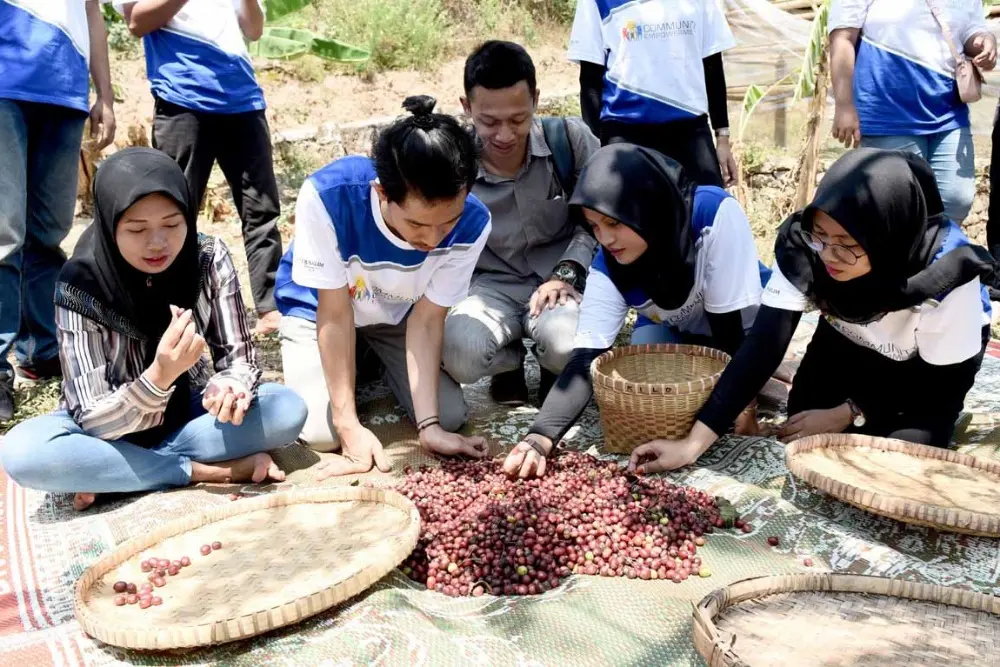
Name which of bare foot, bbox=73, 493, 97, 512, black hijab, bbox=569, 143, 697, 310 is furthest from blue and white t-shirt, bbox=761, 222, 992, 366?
bare foot, bbox=73, 493, 97, 512

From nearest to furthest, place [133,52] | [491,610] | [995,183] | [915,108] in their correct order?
1. [491,610]
2. [915,108]
3. [995,183]
4. [133,52]

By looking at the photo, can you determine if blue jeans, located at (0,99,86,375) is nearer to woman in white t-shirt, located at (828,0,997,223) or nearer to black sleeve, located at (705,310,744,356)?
black sleeve, located at (705,310,744,356)

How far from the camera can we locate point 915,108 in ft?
13.2

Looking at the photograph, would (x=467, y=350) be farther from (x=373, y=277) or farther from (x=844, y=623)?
(x=844, y=623)

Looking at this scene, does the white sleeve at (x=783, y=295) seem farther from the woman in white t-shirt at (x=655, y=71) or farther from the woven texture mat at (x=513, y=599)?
the woman in white t-shirt at (x=655, y=71)

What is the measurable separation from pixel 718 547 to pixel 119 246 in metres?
2.00

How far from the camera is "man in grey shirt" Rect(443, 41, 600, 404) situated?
141 inches

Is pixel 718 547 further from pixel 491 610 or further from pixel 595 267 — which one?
pixel 595 267

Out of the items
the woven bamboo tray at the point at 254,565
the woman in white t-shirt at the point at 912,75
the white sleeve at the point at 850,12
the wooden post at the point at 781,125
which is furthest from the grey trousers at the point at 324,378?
the wooden post at the point at 781,125

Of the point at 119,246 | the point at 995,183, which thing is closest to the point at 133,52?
the point at 119,246

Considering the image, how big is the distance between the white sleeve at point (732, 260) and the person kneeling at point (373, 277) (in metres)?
0.83

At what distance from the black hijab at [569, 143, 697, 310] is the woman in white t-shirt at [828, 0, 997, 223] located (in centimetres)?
140

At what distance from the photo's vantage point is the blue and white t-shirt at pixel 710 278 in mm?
3193

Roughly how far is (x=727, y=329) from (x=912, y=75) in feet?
5.38
